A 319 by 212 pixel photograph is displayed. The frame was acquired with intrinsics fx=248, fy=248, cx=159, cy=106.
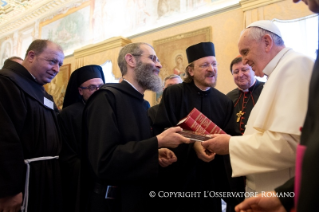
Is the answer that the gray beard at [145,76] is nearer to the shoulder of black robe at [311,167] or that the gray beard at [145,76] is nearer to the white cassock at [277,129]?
the white cassock at [277,129]

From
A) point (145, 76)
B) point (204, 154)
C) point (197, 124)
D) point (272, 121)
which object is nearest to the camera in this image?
point (272, 121)

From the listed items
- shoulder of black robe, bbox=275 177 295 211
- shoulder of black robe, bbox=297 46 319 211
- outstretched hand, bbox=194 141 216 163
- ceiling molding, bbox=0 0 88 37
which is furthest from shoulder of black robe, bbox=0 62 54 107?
ceiling molding, bbox=0 0 88 37

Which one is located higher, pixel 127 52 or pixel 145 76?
pixel 127 52

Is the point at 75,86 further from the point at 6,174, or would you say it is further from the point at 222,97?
the point at 222,97

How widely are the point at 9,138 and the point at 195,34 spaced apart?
208 inches

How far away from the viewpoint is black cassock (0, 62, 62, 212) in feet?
6.78

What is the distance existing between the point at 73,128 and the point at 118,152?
141 cm

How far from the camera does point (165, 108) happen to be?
2.67 metres

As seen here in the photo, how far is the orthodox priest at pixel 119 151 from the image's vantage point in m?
1.79

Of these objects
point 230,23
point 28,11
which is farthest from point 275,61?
point 28,11

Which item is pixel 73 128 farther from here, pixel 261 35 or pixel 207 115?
pixel 261 35

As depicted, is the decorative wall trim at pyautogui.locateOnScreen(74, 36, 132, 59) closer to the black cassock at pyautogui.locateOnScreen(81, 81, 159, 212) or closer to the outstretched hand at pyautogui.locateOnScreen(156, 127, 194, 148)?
the black cassock at pyautogui.locateOnScreen(81, 81, 159, 212)

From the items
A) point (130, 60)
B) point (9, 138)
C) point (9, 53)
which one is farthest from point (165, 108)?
point (9, 53)

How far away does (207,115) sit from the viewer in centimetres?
273
